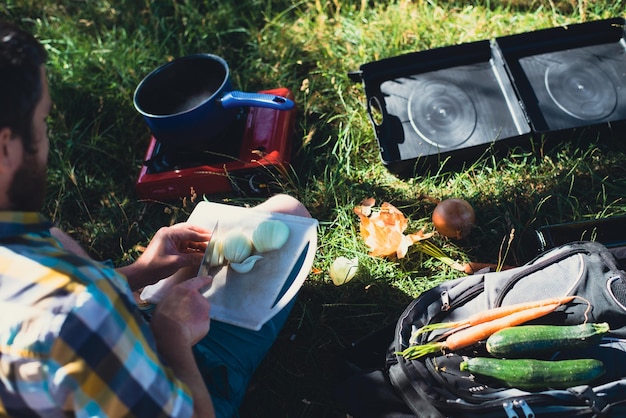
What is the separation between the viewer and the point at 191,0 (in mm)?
3629

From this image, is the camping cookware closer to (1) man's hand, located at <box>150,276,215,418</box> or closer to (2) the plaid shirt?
(1) man's hand, located at <box>150,276,215,418</box>

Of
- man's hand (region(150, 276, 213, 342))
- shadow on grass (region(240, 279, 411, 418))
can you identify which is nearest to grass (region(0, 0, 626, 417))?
shadow on grass (region(240, 279, 411, 418))

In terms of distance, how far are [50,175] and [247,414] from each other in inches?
68.7

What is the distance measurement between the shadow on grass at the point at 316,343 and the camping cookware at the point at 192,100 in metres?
0.83

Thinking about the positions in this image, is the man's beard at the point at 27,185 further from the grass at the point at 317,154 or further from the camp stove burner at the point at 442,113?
the camp stove burner at the point at 442,113

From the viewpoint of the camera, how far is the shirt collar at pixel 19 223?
123cm

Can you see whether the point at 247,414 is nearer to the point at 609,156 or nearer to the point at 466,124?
the point at 466,124

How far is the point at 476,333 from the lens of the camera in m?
1.88

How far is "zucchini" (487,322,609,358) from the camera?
1744mm

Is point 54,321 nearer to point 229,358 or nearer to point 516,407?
point 229,358

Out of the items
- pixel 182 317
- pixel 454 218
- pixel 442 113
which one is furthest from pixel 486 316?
pixel 442 113

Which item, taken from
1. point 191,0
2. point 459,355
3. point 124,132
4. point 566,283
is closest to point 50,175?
point 124,132

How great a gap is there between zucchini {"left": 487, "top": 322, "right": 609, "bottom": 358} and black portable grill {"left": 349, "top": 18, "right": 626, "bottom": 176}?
1058 millimetres

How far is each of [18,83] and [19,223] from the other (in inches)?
11.9
